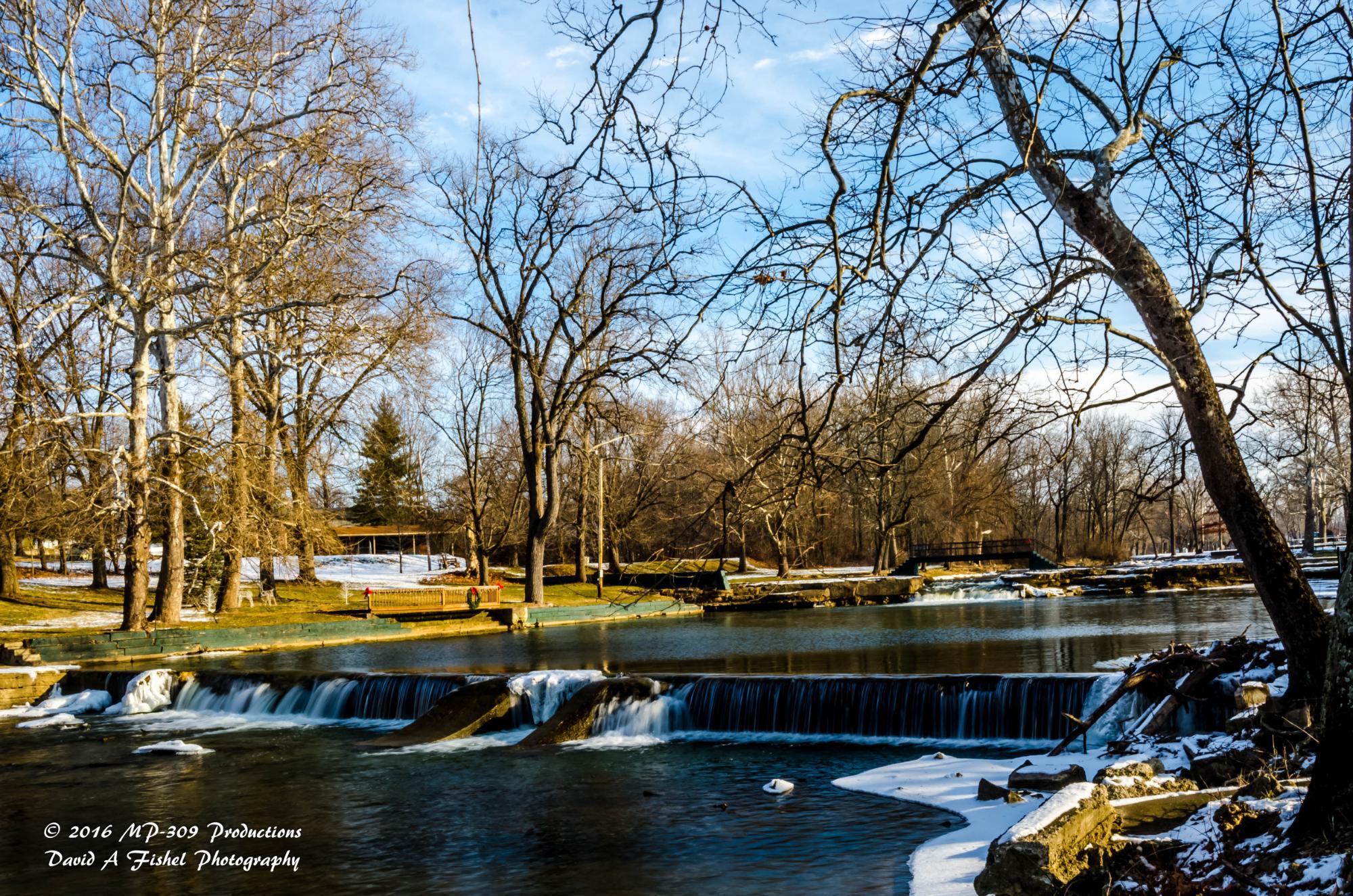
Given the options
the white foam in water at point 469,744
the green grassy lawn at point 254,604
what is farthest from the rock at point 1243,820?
the green grassy lawn at point 254,604

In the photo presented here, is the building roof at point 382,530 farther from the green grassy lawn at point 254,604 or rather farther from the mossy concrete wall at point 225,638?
the mossy concrete wall at point 225,638

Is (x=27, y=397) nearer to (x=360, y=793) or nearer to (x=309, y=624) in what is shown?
(x=309, y=624)

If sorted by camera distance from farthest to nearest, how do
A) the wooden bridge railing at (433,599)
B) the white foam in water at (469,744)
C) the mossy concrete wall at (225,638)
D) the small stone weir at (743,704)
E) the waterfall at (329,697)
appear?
the wooden bridge railing at (433,599), the mossy concrete wall at (225,638), the waterfall at (329,697), the white foam in water at (469,744), the small stone weir at (743,704)

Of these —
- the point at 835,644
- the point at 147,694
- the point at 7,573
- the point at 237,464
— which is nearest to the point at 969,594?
the point at 835,644

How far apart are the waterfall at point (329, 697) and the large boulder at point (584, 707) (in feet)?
7.99

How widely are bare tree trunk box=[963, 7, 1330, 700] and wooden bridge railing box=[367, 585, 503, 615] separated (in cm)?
2458

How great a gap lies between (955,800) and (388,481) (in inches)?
2160

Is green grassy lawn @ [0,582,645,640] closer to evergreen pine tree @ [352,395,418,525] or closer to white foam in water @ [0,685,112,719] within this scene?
white foam in water @ [0,685,112,719]

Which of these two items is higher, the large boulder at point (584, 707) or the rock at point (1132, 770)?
the rock at point (1132, 770)

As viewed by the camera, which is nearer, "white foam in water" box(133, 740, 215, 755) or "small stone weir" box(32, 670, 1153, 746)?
"small stone weir" box(32, 670, 1153, 746)

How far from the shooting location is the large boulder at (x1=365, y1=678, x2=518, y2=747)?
549 inches

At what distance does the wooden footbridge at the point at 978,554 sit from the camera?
5203cm

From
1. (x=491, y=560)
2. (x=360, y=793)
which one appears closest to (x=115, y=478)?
(x=360, y=793)

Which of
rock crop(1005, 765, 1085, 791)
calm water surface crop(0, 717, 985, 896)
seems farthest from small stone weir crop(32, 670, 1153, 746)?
rock crop(1005, 765, 1085, 791)
